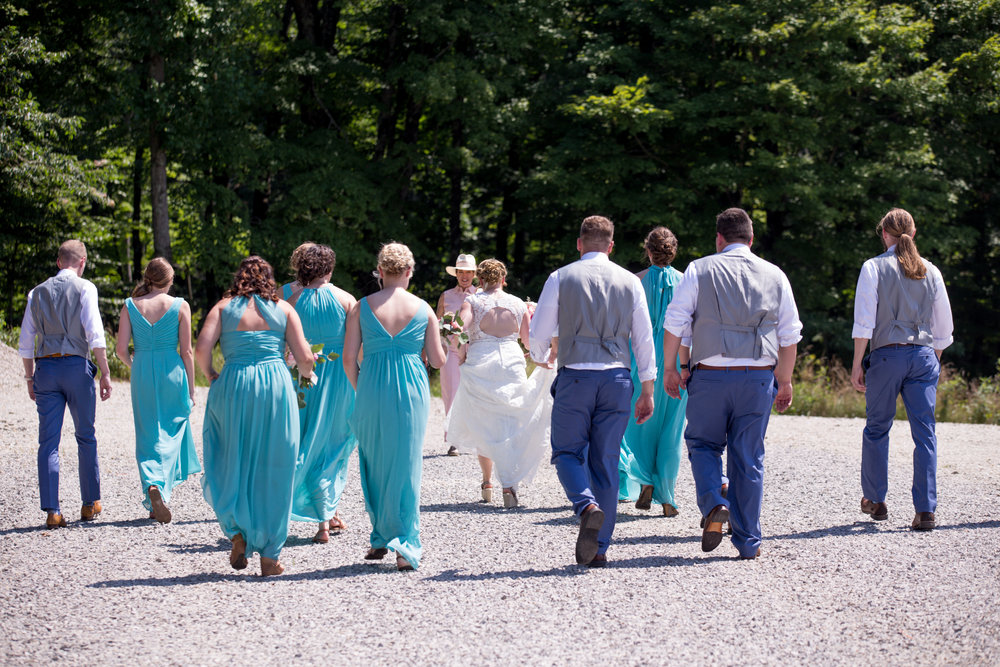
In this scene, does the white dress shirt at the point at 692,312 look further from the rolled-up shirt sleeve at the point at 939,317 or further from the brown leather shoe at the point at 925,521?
the brown leather shoe at the point at 925,521

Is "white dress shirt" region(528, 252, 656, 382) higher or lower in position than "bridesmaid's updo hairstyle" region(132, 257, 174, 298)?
lower

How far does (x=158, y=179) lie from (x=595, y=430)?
2051 centimetres

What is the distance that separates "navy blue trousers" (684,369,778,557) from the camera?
625 cm

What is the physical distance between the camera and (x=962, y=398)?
669 inches

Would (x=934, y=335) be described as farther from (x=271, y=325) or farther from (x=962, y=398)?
(x=962, y=398)

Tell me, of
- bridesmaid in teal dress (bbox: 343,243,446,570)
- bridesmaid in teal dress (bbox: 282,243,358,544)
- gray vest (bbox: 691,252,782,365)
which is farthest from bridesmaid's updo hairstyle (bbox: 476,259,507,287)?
gray vest (bbox: 691,252,782,365)

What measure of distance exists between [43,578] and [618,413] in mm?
3579

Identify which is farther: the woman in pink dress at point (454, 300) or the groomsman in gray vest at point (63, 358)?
the woman in pink dress at point (454, 300)

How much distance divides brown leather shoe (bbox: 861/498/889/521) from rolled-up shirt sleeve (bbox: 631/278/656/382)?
2.46 metres

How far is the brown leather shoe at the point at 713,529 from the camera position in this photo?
6.35 metres

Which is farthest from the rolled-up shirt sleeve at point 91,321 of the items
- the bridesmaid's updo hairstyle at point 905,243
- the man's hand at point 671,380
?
the bridesmaid's updo hairstyle at point 905,243

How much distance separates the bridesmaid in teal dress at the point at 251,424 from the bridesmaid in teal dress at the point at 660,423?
9.88 ft

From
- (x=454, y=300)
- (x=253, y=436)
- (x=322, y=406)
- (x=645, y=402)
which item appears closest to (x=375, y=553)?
(x=253, y=436)

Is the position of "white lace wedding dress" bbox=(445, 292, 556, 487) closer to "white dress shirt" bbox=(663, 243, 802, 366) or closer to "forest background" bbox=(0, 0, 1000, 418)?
"white dress shirt" bbox=(663, 243, 802, 366)
